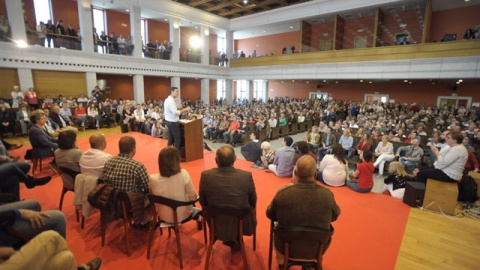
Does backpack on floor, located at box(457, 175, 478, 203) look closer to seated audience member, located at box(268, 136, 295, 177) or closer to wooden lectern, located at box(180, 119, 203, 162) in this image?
seated audience member, located at box(268, 136, 295, 177)

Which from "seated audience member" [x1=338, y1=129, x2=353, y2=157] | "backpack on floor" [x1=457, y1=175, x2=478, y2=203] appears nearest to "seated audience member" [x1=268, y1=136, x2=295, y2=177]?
"backpack on floor" [x1=457, y1=175, x2=478, y2=203]

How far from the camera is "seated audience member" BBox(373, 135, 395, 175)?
5.66m

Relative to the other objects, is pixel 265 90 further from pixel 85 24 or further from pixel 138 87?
pixel 85 24

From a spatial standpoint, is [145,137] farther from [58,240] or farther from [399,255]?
[399,255]

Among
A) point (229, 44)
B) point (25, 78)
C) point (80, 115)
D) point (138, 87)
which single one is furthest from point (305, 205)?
point (229, 44)

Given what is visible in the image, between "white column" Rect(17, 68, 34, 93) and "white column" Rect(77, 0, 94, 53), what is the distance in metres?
2.39

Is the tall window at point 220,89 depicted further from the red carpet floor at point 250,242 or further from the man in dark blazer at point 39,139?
the red carpet floor at point 250,242

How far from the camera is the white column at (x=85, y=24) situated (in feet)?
35.3

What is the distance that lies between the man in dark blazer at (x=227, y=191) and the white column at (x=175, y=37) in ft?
47.0

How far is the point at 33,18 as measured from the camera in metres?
11.0

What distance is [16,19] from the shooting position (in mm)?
9172

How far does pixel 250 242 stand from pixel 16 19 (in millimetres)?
12184

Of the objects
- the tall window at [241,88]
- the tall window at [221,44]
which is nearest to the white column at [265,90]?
the tall window at [241,88]

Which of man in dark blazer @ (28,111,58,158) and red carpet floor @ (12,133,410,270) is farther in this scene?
man in dark blazer @ (28,111,58,158)
